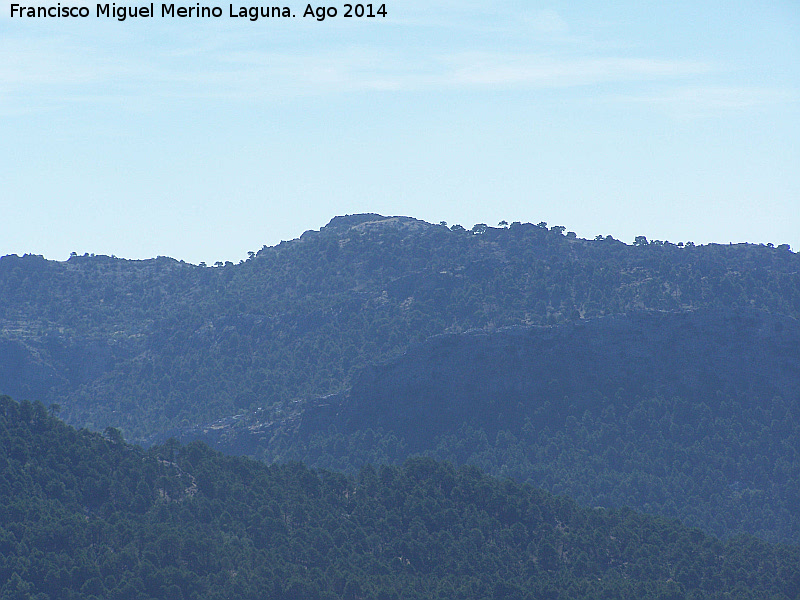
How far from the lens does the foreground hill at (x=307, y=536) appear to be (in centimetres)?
9338

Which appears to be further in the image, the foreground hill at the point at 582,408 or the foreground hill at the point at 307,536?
the foreground hill at the point at 582,408

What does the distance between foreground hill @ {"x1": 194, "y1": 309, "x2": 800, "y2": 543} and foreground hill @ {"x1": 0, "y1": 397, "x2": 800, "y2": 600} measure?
128 ft

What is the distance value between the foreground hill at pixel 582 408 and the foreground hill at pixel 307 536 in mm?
38958

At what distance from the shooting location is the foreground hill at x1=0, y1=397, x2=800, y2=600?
306 ft

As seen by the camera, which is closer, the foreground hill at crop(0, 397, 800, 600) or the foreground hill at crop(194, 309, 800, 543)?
the foreground hill at crop(0, 397, 800, 600)

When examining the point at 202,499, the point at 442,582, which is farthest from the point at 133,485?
the point at 442,582

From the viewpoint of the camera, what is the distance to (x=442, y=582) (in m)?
99.1

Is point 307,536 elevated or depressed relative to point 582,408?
depressed

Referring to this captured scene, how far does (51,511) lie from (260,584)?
57.6ft

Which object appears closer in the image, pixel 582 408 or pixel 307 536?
pixel 307 536

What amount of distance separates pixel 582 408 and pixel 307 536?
71.9 meters

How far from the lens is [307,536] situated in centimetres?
10475

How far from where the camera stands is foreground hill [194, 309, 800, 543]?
159 m

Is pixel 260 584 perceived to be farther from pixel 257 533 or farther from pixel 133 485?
pixel 133 485
